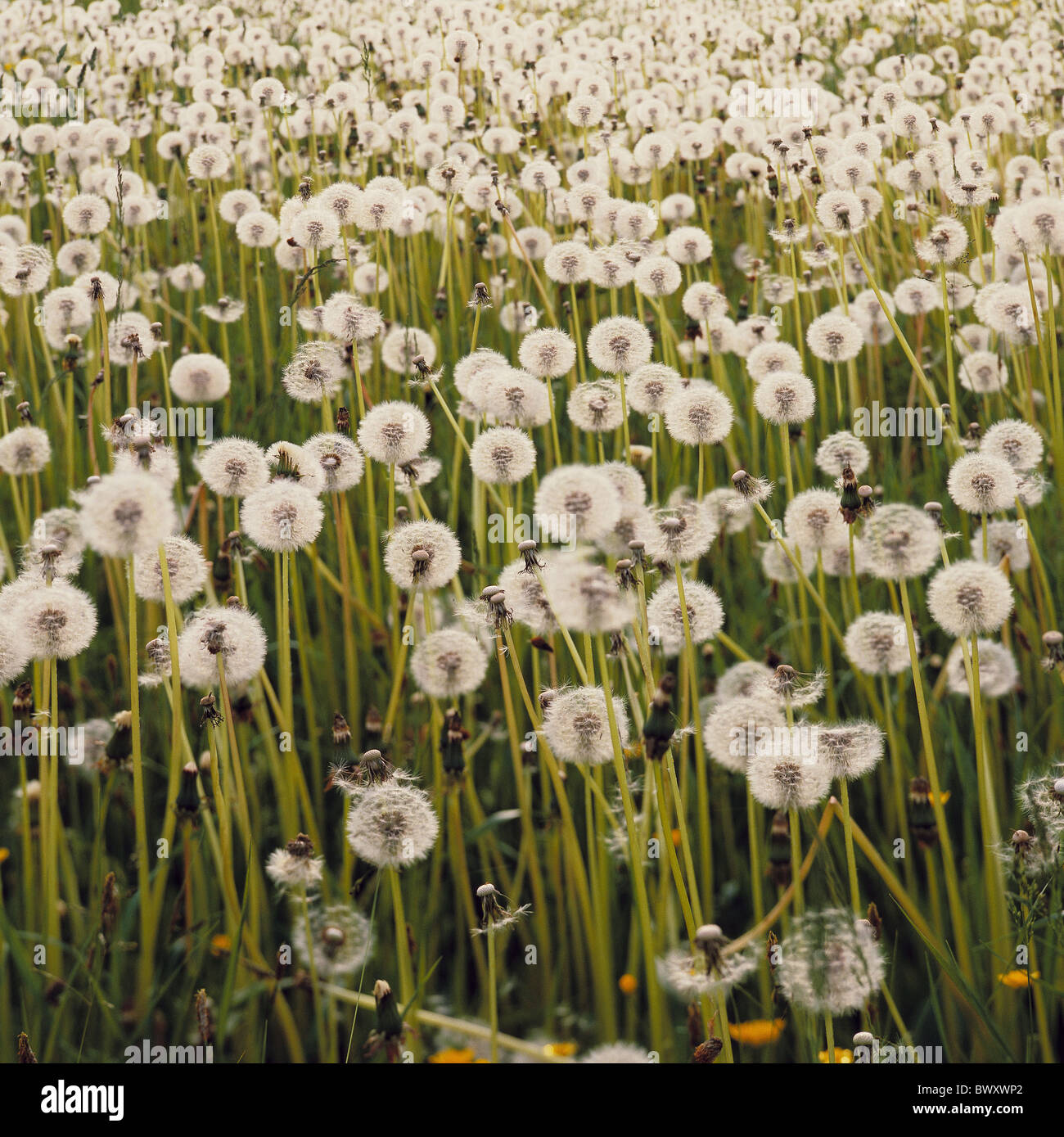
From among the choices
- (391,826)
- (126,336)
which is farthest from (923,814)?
(126,336)

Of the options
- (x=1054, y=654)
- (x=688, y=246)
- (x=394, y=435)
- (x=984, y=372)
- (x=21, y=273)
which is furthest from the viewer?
(x=688, y=246)

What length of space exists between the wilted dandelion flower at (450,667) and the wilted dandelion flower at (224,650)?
0.26 m

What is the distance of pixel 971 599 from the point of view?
60.7 inches

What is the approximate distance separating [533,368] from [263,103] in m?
2.94

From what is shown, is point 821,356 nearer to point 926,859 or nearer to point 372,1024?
point 926,859

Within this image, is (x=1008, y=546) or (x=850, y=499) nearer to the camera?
(x=850, y=499)

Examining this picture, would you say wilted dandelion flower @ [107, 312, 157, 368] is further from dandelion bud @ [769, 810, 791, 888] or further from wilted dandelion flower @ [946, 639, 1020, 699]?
wilted dandelion flower @ [946, 639, 1020, 699]

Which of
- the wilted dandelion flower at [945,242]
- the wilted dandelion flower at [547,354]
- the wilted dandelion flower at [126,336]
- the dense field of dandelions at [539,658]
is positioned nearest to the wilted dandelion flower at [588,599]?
the dense field of dandelions at [539,658]

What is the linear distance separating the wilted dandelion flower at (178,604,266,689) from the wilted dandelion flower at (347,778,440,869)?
0.31 m

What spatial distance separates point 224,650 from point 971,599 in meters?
1.16

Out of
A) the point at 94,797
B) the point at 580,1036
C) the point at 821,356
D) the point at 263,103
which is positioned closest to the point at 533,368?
the point at 821,356

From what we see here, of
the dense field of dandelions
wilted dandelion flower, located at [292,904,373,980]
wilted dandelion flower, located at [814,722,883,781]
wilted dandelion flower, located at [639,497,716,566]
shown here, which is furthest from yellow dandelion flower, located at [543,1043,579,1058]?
wilted dandelion flower, located at [639,497,716,566]

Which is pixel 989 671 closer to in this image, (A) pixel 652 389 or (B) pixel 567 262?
(A) pixel 652 389

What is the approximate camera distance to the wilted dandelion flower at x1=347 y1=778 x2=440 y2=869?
51.9 inches
